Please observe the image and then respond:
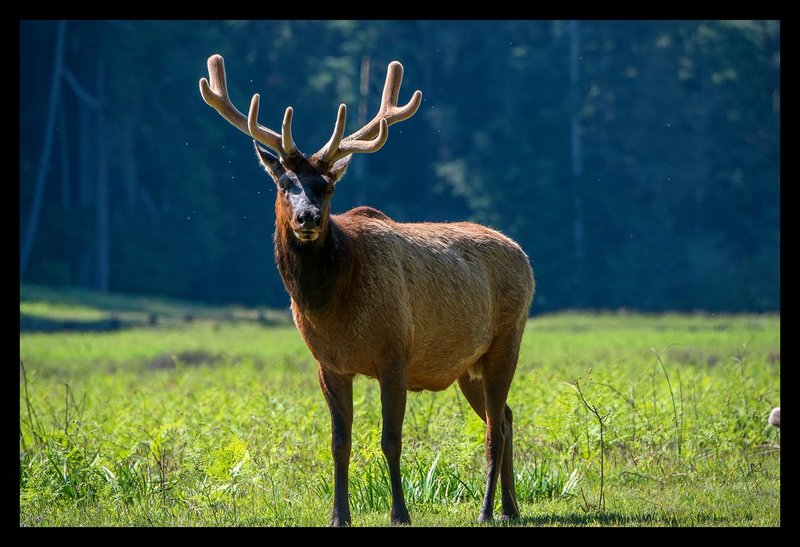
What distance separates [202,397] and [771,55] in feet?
168

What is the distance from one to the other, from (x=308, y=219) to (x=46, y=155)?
136 ft

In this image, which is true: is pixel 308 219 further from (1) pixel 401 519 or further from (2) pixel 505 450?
(2) pixel 505 450

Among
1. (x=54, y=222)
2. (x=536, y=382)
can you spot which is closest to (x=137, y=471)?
(x=536, y=382)

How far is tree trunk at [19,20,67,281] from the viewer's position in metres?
48.9

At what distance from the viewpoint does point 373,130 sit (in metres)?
10.2

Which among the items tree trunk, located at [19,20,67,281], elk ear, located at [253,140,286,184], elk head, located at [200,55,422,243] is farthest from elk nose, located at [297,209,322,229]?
tree trunk, located at [19,20,67,281]

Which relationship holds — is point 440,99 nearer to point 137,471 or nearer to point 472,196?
point 472,196

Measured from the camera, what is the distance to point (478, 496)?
10.8m

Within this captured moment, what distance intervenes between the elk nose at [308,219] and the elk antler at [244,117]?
1.78 ft

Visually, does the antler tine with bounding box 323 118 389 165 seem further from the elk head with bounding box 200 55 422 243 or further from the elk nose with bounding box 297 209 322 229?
the elk nose with bounding box 297 209 322 229

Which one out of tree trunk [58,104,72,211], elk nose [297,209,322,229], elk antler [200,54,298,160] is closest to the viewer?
elk nose [297,209,322,229]

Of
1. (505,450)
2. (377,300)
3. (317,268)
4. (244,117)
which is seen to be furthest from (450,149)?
(317,268)

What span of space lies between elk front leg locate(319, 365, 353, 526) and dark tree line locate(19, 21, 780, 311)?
42.2 meters
